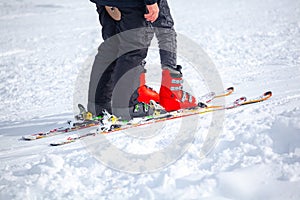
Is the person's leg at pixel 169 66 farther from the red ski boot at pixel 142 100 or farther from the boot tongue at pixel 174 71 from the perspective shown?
the red ski boot at pixel 142 100

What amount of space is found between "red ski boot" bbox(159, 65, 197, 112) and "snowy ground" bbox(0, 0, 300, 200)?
0.47 meters

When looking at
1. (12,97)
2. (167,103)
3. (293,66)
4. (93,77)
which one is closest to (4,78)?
(12,97)

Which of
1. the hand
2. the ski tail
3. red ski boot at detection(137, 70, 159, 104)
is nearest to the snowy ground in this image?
the ski tail

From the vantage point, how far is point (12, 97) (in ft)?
14.0

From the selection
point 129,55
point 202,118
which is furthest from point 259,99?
point 129,55

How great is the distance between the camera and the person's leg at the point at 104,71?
9.63 ft

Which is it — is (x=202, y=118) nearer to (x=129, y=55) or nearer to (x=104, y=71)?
(x=129, y=55)

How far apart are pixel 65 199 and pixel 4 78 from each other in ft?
11.6

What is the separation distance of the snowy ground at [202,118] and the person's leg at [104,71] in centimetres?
47

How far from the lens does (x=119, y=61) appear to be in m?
2.79

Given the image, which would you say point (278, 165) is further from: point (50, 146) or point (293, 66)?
point (293, 66)

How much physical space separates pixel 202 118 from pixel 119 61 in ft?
2.61

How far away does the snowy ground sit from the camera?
73.3 inches

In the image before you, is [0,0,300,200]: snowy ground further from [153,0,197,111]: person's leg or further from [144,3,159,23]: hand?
[144,3,159,23]: hand
